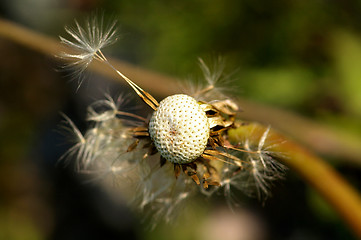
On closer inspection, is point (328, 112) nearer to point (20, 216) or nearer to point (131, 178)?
point (131, 178)

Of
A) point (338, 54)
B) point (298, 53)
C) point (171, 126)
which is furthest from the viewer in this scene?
point (298, 53)

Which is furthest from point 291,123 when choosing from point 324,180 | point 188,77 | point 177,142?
point 177,142

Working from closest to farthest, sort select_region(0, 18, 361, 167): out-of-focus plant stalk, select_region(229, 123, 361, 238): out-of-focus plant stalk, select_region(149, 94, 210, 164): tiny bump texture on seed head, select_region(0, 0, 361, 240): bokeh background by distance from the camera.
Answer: select_region(149, 94, 210, 164): tiny bump texture on seed head → select_region(229, 123, 361, 238): out-of-focus plant stalk → select_region(0, 18, 361, 167): out-of-focus plant stalk → select_region(0, 0, 361, 240): bokeh background

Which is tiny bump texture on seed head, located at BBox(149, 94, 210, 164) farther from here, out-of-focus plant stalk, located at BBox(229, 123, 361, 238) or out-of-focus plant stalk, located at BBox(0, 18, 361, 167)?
out-of-focus plant stalk, located at BBox(0, 18, 361, 167)

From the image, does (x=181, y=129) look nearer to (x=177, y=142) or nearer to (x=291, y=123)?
(x=177, y=142)

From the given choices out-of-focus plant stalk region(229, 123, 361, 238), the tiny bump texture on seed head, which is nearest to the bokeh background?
out-of-focus plant stalk region(229, 123, 361, 238)

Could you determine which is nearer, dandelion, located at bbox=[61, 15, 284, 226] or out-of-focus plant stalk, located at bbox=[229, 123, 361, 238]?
dandelion, located at bbox=[61, 15, 284, 226]

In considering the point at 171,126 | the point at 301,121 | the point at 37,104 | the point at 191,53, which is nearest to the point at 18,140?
the point at 37,104

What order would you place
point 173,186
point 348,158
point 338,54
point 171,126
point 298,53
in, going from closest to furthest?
point 171,126 → point 173,186 → point 348,158 → point 338,54 → point 298,53
